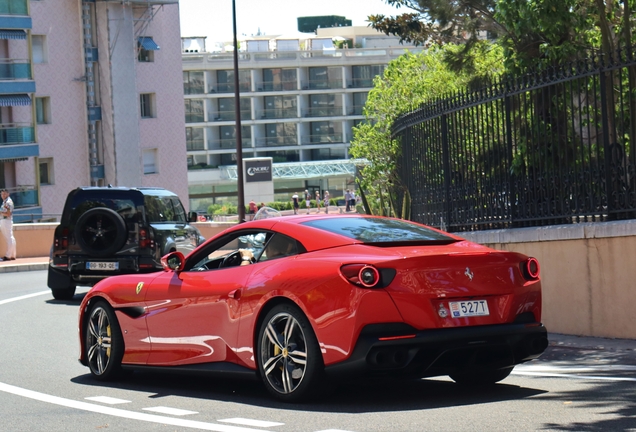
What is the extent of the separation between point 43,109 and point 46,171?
329 centimetres

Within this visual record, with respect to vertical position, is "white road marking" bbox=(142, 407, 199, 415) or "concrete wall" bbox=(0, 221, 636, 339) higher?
"concrete wall" bbox=(0, 221, 636, 339)

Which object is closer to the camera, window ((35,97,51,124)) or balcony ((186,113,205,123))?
window ((35,97,51,124))

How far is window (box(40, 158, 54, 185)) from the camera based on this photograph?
2382 inches

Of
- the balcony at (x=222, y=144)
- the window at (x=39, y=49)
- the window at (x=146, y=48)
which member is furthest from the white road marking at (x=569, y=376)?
the balcony at (x=222, y=144)

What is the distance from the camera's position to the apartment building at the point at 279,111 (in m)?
116

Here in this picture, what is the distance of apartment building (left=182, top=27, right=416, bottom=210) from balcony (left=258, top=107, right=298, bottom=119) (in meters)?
0.10

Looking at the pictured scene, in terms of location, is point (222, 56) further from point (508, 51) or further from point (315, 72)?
point (508, 51)

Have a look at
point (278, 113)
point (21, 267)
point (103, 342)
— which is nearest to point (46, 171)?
point (21, 267)

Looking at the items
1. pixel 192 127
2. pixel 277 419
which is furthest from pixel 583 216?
pixel 192 127

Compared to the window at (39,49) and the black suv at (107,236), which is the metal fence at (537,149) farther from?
the window at (39,49)

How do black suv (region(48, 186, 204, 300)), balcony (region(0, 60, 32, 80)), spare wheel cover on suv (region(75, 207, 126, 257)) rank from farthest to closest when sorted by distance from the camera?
balcony (region(0, 60, 32, 80)) < black suv (region(48, 186, 204, 300)) < spare wheel cover on suv (region(75, 207, 126, 257))

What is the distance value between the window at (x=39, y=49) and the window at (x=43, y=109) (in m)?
2.05

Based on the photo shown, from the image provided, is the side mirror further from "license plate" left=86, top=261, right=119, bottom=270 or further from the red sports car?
"license plate" left=86, top=261, right=119, bottom=270

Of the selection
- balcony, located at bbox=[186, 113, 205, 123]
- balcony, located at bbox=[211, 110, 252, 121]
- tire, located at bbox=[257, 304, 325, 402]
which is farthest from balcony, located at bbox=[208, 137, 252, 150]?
tire, located at bbox=[257, 304, 325, 402]
